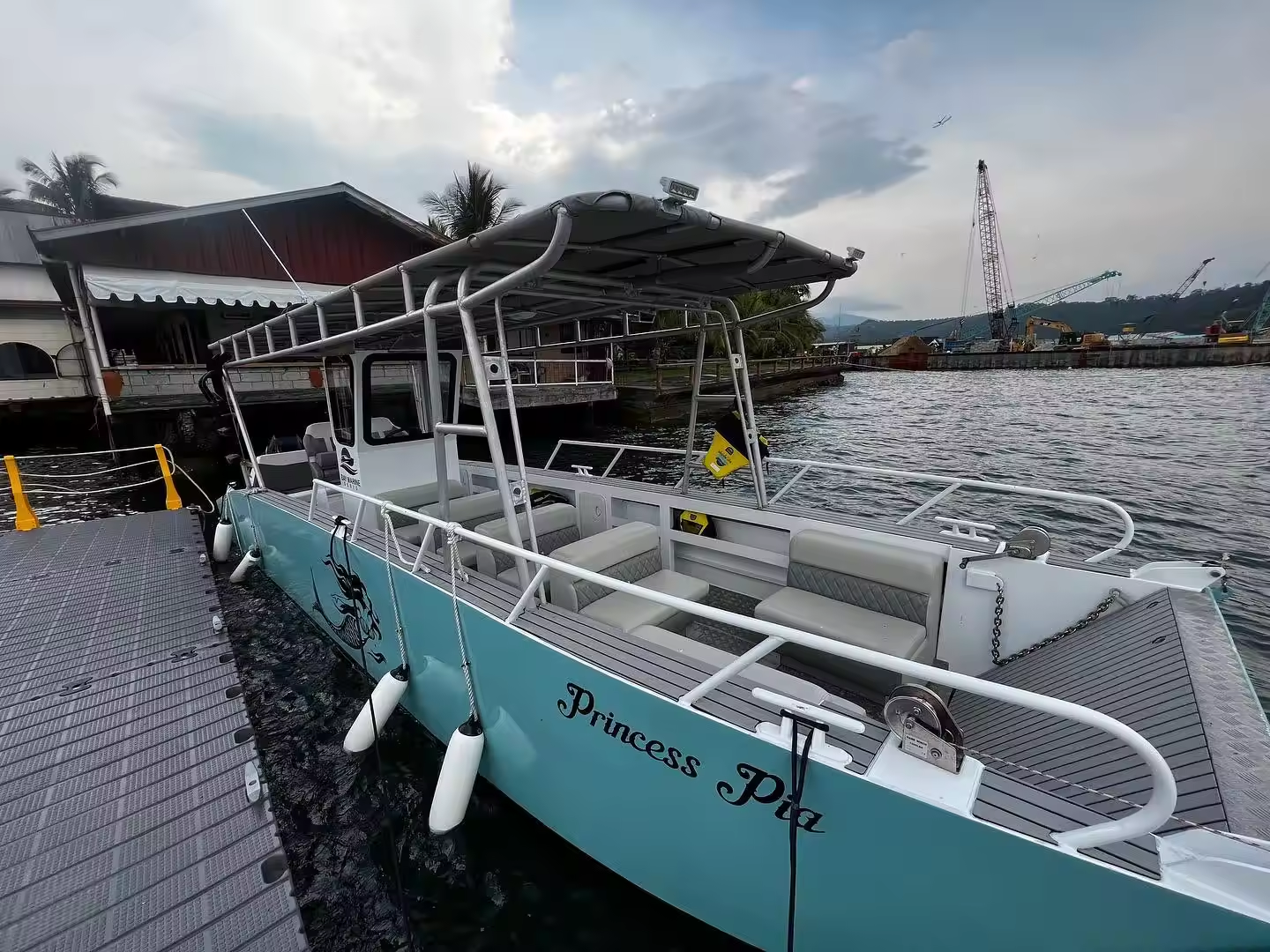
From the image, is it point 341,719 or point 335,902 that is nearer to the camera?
point 335,902

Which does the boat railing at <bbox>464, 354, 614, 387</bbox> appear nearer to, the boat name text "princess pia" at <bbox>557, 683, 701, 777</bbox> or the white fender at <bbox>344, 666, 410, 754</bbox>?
the white fender at <bbox>344, 666, 410, 754</bbox>

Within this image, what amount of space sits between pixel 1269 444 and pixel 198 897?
22.3m

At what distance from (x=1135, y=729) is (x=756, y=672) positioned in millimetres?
1568

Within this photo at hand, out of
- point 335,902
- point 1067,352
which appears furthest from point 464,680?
point 1067,352

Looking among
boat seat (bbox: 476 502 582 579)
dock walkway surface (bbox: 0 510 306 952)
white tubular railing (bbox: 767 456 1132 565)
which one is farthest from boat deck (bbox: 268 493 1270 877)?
dock walkway surface (bbox: 0 510 306 952)

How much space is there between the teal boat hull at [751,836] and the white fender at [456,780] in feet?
0.40

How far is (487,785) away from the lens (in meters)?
3.61

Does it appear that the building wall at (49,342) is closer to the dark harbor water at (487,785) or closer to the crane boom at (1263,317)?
the dark harbor water at (487,785)

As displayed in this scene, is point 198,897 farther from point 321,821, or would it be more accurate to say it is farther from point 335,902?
point 321,821

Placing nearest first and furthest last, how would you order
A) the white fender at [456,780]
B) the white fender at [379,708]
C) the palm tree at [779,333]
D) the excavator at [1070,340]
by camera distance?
the white fender at [456,780] < the white fender at [379,708] < the palm tree at [779,333] < the excavator at [1070,340]

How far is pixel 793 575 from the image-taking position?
3949 millimetres

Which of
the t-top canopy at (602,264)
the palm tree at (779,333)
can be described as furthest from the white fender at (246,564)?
the palm tree at (779,333)

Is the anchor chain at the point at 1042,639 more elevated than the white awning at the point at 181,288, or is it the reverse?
the white awning at the point at 181,288

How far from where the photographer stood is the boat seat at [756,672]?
2540 millimetres
